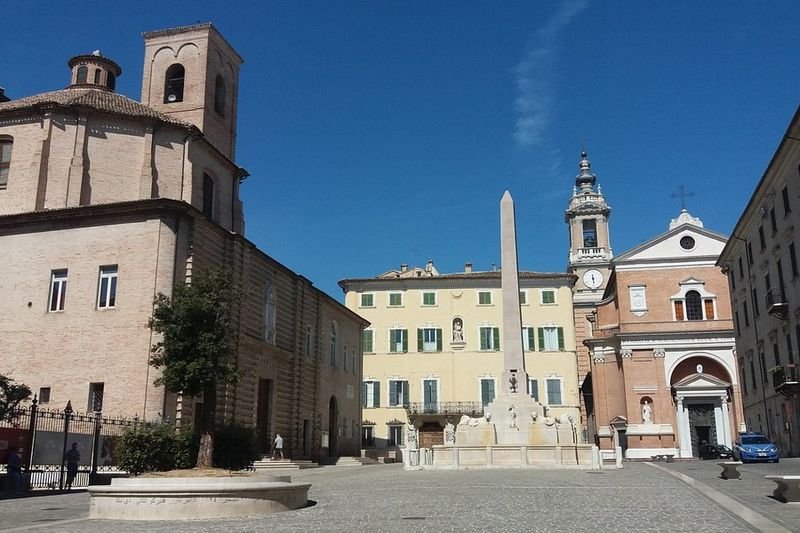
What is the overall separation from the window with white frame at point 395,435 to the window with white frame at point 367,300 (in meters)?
8.91

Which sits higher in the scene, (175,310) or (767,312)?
(767,312)

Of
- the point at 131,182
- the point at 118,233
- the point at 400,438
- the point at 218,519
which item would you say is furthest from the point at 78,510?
the point at 400,438

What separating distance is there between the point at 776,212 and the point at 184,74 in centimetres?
2763

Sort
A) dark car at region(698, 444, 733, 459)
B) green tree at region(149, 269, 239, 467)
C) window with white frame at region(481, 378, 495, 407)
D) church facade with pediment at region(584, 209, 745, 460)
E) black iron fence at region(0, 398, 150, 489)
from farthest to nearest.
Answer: window with white frame at region(481, 378, 495, 407) < church facade with pediment at region(584, 209, 745, 460) < dark car at region(698, 444, 733, 459) < black iron fence at region(0, 398, 150, 489) < green tree at region(149, 269, 239, 467)

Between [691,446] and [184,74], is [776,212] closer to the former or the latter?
[691,446]

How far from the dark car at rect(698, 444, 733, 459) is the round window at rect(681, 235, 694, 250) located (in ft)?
43.2

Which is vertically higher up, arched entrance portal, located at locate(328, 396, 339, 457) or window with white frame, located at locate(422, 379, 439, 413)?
window with white frame, located at locate(422, 379, 439, 413)

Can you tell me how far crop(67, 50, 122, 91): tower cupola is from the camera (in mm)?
33156

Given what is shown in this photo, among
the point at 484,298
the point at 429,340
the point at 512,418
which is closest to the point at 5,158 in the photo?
the point at 512,418

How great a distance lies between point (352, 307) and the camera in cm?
5419

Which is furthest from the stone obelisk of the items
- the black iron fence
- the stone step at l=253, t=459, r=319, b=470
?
the black iron fence

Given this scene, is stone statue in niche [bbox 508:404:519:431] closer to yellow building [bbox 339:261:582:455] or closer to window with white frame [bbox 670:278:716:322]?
yellow building [bbox 339:261:582:455]

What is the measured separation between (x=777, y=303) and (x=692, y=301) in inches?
674

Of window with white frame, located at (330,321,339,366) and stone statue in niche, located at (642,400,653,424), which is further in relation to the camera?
stone statue in niche, located at (642,400,653,424)
